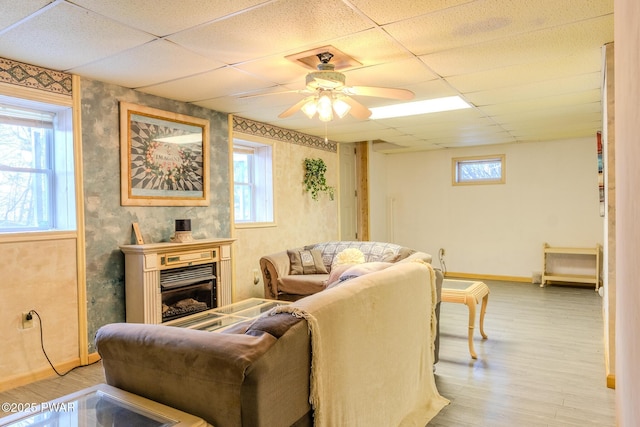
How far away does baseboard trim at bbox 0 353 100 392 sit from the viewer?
2932 millimetres

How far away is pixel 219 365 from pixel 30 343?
252 cm

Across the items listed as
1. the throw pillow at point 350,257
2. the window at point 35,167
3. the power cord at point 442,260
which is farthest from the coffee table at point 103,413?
the power cord at point 442,260

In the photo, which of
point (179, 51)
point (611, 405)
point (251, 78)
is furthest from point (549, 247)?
point (179, 51)

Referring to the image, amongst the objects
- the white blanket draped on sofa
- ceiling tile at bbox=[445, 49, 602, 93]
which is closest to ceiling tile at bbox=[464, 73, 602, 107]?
ceiling tile at bbox=[445, 49, 602, 93]

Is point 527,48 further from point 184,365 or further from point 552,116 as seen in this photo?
point 184,365

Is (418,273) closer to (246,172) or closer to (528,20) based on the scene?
(528,20)

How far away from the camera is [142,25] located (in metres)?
2.40

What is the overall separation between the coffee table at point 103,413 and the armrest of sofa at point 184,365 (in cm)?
5

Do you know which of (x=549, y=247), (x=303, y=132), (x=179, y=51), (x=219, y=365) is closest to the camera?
(x=219, y=365)

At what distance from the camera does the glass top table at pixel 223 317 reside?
109 inches

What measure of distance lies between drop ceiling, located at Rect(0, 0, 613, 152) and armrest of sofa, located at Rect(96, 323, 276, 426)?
5.49 feet

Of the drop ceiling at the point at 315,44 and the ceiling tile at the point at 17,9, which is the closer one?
the ceiling tile at the point at 17,9

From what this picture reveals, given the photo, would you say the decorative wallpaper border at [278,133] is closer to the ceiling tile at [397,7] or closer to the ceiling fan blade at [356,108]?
the ceiling fan blade at [356,108]

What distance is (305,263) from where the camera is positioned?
15.9ft
